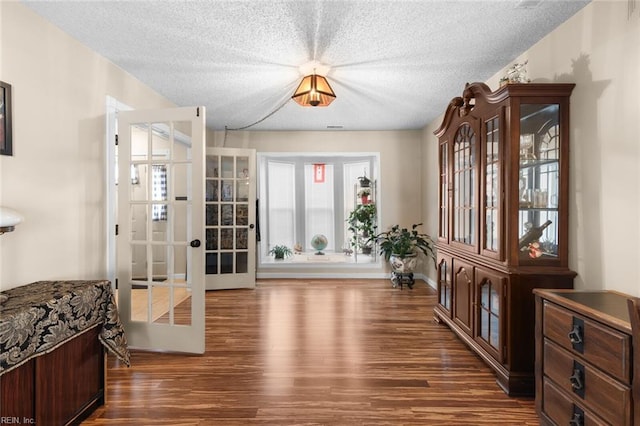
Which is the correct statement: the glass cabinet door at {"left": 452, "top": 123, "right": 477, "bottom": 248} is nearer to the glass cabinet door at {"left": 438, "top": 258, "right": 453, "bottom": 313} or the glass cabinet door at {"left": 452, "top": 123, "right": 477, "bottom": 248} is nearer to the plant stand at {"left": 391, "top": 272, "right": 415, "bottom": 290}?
the glass cabinet door at {"left": 438, "top": 258, "right": 453, "bottom": 313}

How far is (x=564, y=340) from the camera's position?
5.47ft

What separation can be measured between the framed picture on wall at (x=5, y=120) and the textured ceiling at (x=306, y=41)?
1.96 feet

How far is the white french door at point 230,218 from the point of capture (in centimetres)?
492

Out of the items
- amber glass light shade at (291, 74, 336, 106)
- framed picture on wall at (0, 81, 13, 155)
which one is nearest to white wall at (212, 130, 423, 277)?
amber glass light shade at (291, 74, 336, 106)

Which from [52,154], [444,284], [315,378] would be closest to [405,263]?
[444,284]

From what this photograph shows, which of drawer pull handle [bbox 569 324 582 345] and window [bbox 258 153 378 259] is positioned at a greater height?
window [bbox 258 153 378 259]

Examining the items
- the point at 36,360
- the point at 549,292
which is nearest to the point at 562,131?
the point at 549,292

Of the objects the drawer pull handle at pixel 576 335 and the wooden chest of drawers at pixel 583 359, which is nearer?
the wooden chest of drawers at pixel 583 359

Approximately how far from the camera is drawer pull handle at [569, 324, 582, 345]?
1568mm

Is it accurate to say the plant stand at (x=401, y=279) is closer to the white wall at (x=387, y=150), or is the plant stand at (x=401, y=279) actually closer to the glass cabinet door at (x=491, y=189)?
the white wall at (x=387, y=150)

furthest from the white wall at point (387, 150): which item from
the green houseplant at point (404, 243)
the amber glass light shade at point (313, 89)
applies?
the amber glass light shade at point (313, 89)

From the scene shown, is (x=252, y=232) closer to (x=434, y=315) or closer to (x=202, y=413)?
(x=434, y=315)

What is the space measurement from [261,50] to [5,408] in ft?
8.53

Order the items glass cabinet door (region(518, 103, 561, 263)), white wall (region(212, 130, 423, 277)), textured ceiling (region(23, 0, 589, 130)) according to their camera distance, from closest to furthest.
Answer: textured ceiling (region(23, 0, 589, 130)) → glass cabinet door (region(518, 103, 561, 263)) → white wall (region(212, 130, 423, 277))
